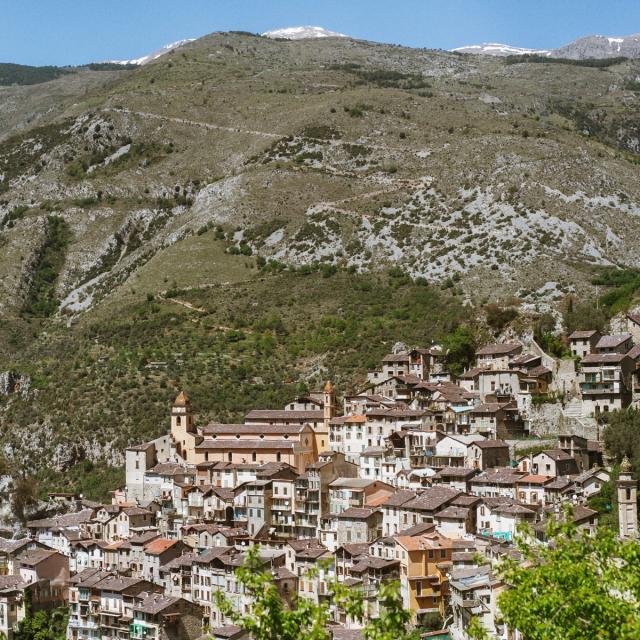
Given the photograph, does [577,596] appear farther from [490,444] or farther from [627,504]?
[490,444]

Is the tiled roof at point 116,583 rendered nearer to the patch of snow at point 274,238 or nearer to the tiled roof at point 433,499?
the tiled roof at point 433,499

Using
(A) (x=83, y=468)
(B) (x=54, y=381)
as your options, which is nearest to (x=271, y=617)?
(A) (x=83, y=468)

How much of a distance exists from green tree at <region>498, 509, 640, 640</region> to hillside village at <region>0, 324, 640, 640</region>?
78.4 feet

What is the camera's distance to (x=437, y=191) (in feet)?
463

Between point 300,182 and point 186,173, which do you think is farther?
point 186,173

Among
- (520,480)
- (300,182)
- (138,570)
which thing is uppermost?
(300,182)

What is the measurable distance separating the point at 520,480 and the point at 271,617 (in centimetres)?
4159

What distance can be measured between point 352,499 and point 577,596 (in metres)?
43.8

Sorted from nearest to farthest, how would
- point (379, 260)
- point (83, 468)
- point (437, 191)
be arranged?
point (83, 468), point (379, 260), point (437, 191)

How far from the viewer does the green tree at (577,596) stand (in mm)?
30547

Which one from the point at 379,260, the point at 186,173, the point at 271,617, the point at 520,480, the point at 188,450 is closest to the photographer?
the point at 271,617

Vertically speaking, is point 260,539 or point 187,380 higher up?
point 187,380

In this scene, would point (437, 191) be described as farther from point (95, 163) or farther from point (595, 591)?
point (595, 591)

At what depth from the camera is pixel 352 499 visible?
74.6 metres
